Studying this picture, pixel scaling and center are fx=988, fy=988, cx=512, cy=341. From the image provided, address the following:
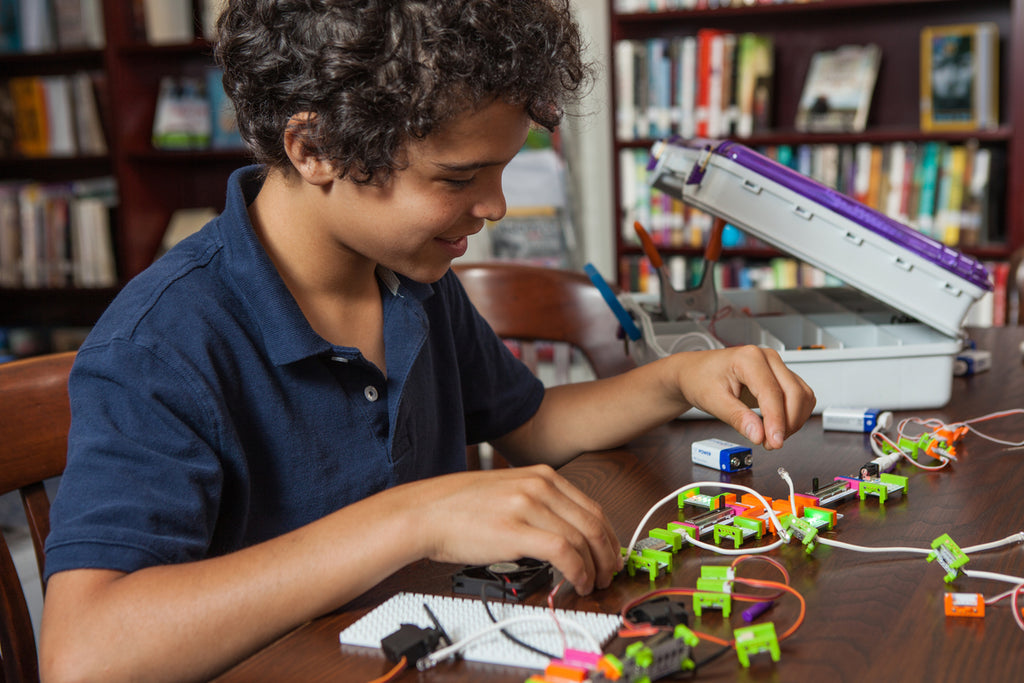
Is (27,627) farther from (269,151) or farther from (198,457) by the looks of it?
(269,151)

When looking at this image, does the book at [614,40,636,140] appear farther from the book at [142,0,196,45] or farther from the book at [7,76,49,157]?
the book at [7,76,49,157]

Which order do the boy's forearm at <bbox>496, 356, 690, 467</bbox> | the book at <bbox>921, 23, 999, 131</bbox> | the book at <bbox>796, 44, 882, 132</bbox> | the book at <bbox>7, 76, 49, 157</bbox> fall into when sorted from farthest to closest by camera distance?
the book at <bbox>7, 76, 49, 157</bbox> < the book at <bbox>796, 44, 882, 132</bbox> < the book at <bbox>921, 23, 999, 131</bbox> < the boy's forearm at <bbox>496, 356, 690, 467</bbox>

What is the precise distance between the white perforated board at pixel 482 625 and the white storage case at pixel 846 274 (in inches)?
22.2

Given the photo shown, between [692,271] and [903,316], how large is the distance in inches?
69.1

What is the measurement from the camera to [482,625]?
62 centimetres

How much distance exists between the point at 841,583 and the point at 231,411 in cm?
49

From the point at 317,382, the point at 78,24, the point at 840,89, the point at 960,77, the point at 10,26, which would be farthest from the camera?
the point at 10,26

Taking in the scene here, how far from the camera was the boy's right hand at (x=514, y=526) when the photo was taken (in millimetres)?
638

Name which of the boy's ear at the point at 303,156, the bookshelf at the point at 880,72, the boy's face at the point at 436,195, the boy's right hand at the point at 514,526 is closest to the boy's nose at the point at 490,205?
the boy's face at the point at 436,195

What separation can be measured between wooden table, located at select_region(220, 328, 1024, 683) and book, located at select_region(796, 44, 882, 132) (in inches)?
74.0

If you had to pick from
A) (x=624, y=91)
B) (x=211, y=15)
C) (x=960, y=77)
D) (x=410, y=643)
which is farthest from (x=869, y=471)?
(x=624, y=91)

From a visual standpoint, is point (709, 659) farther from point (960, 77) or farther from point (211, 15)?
point (960, 77)

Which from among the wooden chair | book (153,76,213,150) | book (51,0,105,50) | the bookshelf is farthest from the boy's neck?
book (51,0,105,50)

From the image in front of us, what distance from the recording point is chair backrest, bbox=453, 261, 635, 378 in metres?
1.53
